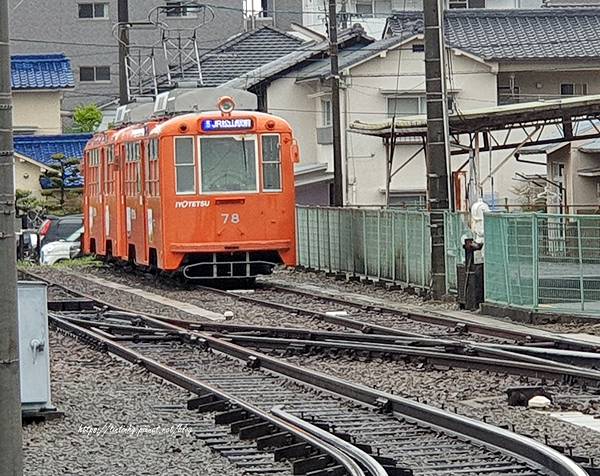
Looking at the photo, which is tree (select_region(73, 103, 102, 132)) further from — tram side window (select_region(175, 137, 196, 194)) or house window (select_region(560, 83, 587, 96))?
tram side window (select_region(175, 137, 196, 194))

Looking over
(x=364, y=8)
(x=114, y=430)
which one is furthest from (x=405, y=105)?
(x=114, y=430)

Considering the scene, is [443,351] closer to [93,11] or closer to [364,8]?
[364,8]

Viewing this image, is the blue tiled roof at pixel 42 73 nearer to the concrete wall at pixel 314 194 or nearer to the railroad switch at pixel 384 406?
the concrete wall at pixel 314 194

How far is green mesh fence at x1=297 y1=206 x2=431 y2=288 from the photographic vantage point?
23562 millimetres

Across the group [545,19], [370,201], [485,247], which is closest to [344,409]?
[485,247]

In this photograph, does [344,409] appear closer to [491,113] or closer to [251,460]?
[251,460]

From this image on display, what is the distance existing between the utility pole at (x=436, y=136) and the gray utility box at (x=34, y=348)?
38.0ft

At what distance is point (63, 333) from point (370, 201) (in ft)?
81.9

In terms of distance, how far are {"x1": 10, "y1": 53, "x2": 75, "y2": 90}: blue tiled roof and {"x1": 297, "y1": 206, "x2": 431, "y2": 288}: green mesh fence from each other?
20639 millimetres

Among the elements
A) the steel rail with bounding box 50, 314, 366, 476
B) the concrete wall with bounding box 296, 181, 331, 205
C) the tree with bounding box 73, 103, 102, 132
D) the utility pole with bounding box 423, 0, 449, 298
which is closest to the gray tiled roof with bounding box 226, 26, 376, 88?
the concrete wall with bounding box 296, 181, 331, 205

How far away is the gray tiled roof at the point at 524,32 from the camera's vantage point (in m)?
41.4

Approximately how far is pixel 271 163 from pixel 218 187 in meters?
1.00

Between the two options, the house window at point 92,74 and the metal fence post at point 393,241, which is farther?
the house window at point 92,74

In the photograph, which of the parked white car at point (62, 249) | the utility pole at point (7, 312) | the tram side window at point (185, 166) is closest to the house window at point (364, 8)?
the parked white car at point (62, 249)
